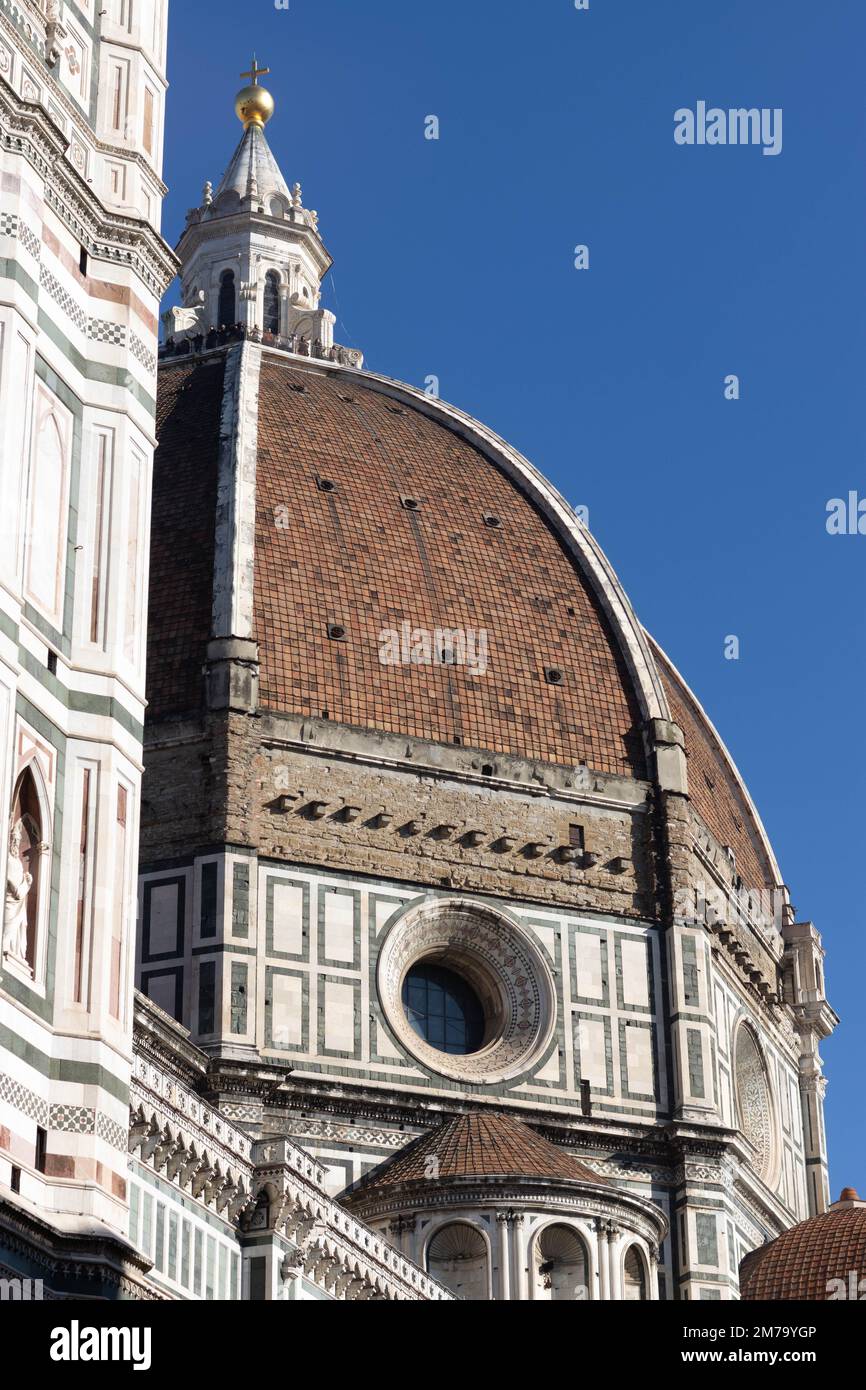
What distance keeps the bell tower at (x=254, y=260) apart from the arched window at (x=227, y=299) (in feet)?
0.07

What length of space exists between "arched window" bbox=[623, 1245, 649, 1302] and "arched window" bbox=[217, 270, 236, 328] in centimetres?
2588

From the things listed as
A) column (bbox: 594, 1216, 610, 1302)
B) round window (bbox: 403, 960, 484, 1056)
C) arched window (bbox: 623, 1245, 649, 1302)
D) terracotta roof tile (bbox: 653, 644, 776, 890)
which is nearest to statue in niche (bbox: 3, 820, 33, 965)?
column (bbox: 594, 1216, 610, 1302)

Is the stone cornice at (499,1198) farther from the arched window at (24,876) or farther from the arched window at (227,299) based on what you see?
the arched window at (24,876)

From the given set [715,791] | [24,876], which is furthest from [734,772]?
[24,876]

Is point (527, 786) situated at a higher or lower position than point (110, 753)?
higher

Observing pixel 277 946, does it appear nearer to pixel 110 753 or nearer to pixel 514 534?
pixel 514 534

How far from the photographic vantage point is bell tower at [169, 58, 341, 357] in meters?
59.9

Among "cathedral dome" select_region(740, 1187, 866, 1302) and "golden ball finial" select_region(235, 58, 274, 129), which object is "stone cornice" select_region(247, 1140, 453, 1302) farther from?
"golden ball finial" select_region(235, 58, 274, 129)

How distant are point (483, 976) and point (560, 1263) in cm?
690

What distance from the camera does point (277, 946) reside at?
42688 mm

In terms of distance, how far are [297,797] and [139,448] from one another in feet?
97.4

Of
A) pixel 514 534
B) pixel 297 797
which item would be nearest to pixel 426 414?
pixel 514 534

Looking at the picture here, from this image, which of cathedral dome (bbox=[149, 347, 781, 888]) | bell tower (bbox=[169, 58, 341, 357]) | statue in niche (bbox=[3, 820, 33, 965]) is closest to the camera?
statue in niche (bbox=[3, 820, 33, 965])

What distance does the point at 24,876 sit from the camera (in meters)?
13.1
